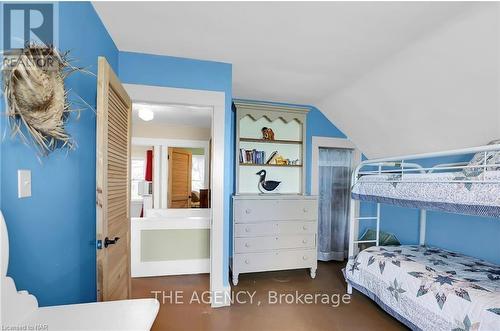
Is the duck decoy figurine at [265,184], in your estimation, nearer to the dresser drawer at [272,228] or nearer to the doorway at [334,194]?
the dresser drawer at [272,228]

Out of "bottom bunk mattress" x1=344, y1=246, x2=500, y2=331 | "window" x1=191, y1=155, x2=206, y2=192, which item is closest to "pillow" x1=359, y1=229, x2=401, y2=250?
"bottom bunk mattress" x1=344, y1=246, x2=500, y2=331

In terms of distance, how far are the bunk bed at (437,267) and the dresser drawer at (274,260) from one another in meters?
0.56

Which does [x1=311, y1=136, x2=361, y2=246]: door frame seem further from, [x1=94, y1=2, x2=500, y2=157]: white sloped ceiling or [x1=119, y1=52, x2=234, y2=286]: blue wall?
[x1=119, y1=52, x2=234, y2=286]: blue wall

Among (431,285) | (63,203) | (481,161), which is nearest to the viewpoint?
(63,203)

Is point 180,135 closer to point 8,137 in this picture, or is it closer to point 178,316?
point 178,316

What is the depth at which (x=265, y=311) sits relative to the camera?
2285 millimetres

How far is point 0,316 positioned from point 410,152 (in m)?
3.59

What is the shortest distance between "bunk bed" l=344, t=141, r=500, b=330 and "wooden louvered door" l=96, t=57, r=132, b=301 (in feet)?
7.12

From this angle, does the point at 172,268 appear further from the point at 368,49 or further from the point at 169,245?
the point at 368,49

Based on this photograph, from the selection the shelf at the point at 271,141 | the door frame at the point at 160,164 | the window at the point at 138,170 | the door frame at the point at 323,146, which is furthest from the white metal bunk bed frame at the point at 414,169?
the window at the point at 138,170

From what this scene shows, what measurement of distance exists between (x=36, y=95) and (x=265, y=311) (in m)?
2.41

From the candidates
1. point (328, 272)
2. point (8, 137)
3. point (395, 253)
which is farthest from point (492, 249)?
→ point (8, 137)

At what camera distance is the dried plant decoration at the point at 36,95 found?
2.89ft

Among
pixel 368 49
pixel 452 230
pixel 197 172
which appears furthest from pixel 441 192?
pixel 197 172
